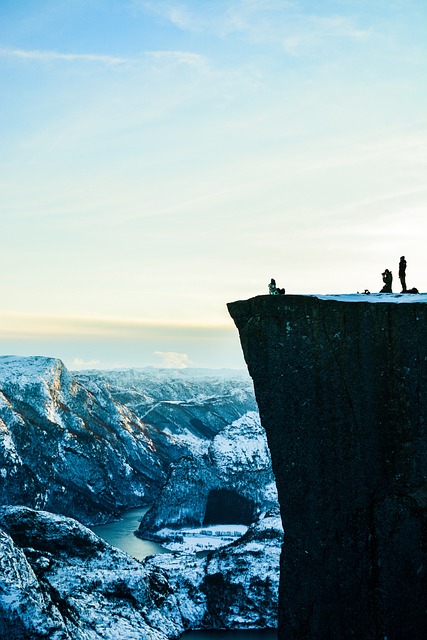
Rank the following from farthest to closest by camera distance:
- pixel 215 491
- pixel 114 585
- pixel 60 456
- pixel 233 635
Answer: pixel 60 456 → pixel 215 491 → pixel 233 635 → pixel 114 585

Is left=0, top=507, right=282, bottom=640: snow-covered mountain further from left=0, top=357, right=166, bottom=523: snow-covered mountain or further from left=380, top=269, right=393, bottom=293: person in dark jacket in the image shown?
left=0, top=357, right=166, bottom=523: snow-covered mountain

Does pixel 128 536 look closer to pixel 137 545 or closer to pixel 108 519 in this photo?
pixel 137 545

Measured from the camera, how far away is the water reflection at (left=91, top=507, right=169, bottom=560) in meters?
112

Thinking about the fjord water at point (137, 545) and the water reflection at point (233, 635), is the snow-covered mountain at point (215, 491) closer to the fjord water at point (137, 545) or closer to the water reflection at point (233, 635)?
the fjord water at point (137, 545)

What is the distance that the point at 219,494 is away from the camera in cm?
13675

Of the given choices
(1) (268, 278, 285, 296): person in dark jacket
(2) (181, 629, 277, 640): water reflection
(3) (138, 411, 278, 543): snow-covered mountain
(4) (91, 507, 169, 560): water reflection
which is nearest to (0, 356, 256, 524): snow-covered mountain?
(4) (91, 507, 169, 560): water reflection

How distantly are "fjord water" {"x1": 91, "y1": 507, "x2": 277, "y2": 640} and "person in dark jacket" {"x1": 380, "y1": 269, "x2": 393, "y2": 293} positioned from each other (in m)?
48.9

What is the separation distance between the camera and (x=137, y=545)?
392 feet

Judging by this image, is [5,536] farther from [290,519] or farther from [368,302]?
[368,302]

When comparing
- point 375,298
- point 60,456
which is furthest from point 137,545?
point 375,298

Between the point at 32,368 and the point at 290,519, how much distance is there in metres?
184

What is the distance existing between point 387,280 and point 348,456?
6.84 metres

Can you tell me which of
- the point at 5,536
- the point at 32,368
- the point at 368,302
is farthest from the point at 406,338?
the point at 32,368

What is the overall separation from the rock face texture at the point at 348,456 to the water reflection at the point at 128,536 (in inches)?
3451
